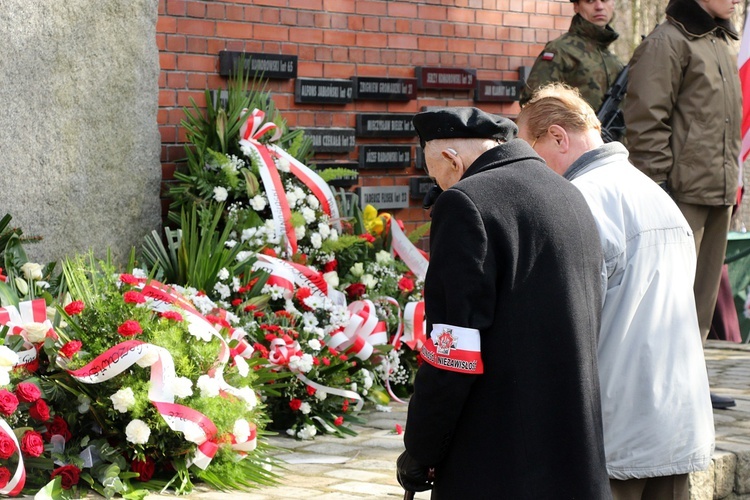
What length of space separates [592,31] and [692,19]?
1.09 metres

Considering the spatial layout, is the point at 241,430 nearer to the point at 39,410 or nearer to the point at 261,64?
the point at 39,410

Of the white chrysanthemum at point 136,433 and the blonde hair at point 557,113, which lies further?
the white chrysanthemum at point 136,433

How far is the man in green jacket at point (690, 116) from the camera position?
221 inches

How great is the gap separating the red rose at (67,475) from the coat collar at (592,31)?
404 centimetres

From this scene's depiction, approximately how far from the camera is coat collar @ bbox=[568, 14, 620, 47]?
6.73 metres

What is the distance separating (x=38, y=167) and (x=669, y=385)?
3.68 m

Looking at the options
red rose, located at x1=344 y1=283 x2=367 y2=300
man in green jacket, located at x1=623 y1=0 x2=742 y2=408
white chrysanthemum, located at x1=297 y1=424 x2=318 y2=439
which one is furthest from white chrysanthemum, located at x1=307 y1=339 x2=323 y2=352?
man in green jacket, located at x1=623 y1=0 x2=742 y2=408

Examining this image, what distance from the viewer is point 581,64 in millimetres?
6668

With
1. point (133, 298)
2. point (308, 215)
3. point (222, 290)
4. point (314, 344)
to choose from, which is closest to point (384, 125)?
point (308, 215)

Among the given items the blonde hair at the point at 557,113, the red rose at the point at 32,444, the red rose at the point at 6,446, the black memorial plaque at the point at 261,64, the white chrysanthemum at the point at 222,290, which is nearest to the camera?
the blonde hair at the point at 557,113

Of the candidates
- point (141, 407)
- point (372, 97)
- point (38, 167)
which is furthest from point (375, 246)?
point (141, 407)

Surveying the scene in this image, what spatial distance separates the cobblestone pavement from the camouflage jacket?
2.02m

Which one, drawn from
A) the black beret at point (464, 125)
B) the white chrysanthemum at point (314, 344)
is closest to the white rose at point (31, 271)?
the white chrysanthemum at point (314, 344)

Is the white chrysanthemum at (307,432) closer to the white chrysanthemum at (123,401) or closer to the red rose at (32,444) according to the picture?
the white chrysanthemum at (123,401)
